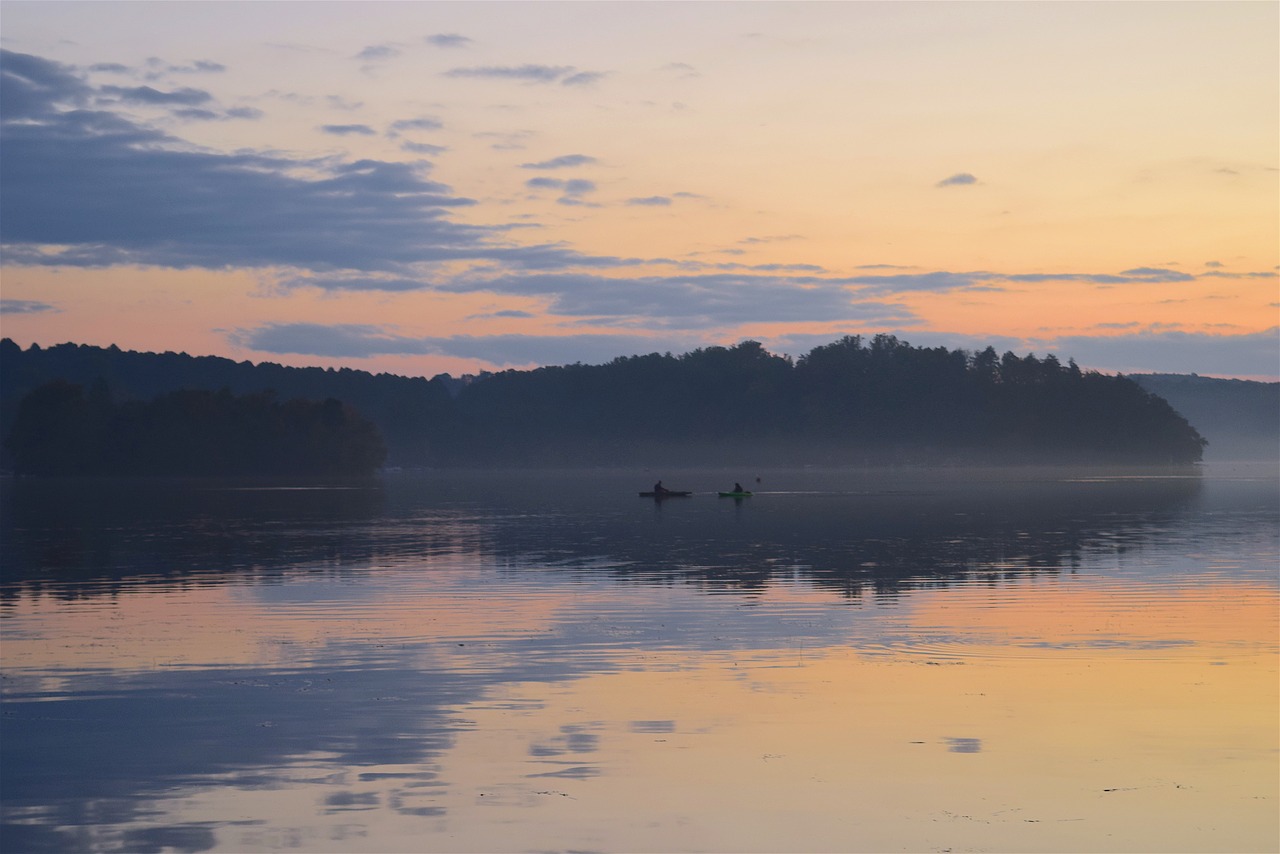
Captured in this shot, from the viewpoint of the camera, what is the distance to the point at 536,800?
1400 centimetres

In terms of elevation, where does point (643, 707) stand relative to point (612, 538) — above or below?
above

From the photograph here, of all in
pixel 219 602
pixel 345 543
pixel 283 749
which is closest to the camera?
pixel 283 749

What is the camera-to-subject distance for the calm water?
13.3 meters

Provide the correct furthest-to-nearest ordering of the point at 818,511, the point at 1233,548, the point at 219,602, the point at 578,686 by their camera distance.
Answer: the point at 818,511 < the point at 1233,548 < the point at 219,602 < the point at 578,686

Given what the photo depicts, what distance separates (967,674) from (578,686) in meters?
5.91

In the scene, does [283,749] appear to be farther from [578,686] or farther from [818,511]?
[818,511]

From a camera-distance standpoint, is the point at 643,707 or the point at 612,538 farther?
the point at 612,538

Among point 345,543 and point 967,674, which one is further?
point 345,543

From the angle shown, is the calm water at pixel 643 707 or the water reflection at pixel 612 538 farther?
the water reflection at pixel 612 538

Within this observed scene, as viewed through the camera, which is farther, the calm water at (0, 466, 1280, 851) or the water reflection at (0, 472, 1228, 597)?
the water reflection at (0, 472, 1228, 597)

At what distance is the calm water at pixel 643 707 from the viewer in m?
13.3

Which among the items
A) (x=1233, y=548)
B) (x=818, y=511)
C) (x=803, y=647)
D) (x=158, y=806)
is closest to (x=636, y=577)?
(x=803, y=647)

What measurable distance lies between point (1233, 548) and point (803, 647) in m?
29.6

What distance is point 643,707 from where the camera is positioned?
738 inches
